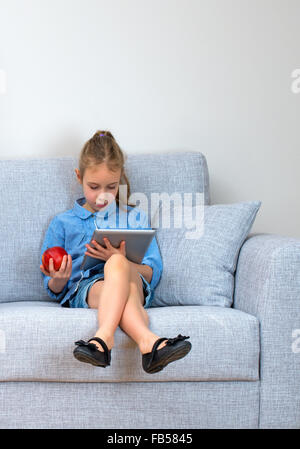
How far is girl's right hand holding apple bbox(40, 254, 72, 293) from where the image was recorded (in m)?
1.94

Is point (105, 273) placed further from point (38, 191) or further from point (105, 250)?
point (38, 191)

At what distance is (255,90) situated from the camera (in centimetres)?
280

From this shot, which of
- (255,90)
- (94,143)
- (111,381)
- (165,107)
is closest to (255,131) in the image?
(255,90)

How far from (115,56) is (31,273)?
111 cm

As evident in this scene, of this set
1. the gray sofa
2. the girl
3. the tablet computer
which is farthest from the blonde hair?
the gray sofa

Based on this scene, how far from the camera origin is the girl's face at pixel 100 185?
214 cm

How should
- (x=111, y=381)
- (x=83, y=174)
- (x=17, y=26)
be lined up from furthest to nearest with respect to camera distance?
1. (x=17, y=26)
2. (x=83, y=174)
3. (x=111, y=381)

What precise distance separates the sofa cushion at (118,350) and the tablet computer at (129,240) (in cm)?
27

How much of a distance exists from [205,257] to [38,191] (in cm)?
72

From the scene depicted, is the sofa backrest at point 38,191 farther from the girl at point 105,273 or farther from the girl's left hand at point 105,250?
the girl's left hand at point 105,250

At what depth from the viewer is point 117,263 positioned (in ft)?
5.99

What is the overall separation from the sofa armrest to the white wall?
1.07 m

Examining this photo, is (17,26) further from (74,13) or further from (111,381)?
(111,381)

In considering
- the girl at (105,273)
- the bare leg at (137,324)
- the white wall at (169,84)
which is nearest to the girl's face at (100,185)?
the girl at (105,273)
